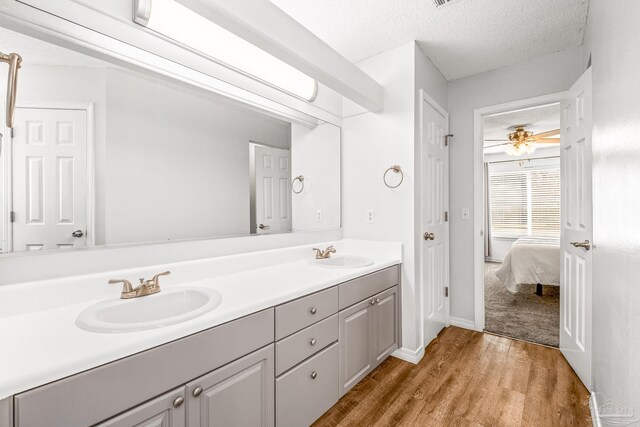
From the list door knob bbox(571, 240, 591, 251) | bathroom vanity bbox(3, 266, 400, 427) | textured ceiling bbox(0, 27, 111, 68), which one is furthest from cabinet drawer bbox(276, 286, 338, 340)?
door knob bbox(571, 240, 591, 251)

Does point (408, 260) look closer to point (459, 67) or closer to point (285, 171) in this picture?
point (285, 171)

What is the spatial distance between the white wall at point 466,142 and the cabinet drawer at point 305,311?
1816 mm

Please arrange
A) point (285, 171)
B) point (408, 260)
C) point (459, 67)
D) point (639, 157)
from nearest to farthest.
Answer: point (639, 157) < point (285, 171) < point (408, 260) < point (459, 67)

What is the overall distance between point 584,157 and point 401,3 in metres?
1.56

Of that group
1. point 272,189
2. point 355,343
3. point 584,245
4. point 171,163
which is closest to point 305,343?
point 355,343

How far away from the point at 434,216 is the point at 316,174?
1115mm

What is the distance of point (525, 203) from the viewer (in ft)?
19.7

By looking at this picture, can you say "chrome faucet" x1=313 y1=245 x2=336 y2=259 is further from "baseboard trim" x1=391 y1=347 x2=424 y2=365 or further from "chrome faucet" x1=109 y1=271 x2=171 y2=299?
"chrome faucet" x1=109 y1=271 x2=171 y2=299

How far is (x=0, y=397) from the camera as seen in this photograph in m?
0.64

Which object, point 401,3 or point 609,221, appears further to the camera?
point 401,3

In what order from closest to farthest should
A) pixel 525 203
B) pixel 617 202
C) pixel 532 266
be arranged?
pixel 617 202 < pixel 532 266 < pixel 525 203

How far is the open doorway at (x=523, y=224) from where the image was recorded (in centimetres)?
310

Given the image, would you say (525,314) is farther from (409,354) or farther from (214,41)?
(214,41)

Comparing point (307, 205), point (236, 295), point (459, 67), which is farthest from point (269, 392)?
point (459, 67)
